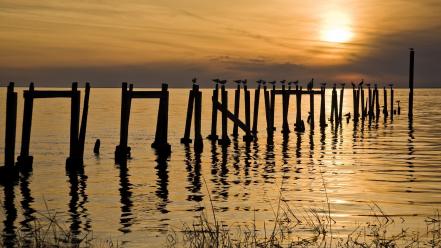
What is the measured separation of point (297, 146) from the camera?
3353cm

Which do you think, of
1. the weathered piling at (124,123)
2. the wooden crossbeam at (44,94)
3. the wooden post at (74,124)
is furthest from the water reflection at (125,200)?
the wooden crossbeam at (44,94)

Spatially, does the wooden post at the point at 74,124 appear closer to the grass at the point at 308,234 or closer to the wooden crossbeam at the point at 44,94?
the wooden crossbeam at the point at 44,94

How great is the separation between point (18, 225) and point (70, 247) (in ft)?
9.97

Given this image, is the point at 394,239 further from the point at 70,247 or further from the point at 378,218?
the point at 70,247

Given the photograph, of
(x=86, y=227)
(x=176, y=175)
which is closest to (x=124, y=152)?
(x=176, y=175)

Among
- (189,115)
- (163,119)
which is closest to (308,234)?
(163,119)

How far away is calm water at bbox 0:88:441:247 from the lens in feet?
48.0

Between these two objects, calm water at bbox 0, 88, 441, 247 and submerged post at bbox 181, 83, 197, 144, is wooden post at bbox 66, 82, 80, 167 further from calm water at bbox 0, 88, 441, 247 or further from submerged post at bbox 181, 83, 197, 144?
submerged post at bbox 181, 83, 197, 144

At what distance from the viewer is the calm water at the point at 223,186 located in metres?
14.6

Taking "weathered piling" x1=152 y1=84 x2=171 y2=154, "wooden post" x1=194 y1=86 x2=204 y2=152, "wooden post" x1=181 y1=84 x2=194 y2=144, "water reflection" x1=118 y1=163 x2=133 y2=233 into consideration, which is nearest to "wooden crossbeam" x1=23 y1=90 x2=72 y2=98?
"water reflection" x1=118 y1=163 x2=133 y2=233

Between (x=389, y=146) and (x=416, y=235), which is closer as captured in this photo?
(x=416, y=235)

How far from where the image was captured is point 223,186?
19688mm

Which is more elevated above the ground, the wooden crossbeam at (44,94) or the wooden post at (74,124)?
the wooden crossbeam at (44,94)

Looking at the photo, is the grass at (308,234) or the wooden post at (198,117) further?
the wooden post at (198,117)
